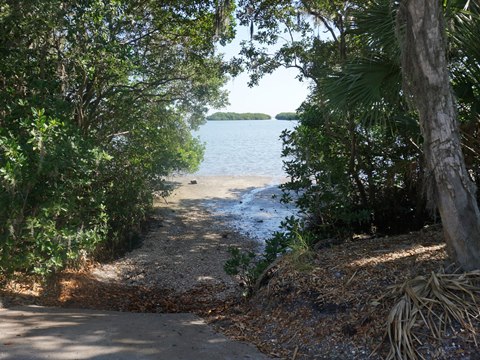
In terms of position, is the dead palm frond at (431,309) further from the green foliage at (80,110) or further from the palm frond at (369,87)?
the green foliage at (80,110)

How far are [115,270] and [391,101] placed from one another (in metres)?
6.99

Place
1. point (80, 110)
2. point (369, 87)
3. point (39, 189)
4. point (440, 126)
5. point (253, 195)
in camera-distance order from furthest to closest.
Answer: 1. point (253, 195)
2. point (80, 110)
3. point (39, 189)
4. point (369, 87)
5. point (440, 126)

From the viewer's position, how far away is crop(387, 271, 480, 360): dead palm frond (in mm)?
3570

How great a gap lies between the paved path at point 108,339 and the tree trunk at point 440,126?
2.11 m

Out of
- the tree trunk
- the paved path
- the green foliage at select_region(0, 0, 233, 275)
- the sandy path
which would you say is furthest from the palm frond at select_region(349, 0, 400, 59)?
the sandy path

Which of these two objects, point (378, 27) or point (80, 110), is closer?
point (378, 27)

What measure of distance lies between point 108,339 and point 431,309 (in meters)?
2.81

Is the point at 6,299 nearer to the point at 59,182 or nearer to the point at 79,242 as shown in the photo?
the point at 79,242

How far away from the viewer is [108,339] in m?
4.09

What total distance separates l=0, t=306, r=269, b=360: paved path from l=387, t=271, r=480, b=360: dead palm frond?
1.19m

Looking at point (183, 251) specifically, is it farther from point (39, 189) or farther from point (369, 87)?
point (369, 87)

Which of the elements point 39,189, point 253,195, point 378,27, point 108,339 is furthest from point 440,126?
point 253,195

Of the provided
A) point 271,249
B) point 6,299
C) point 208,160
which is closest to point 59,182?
point 6,299

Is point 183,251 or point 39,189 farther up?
point 39,189
